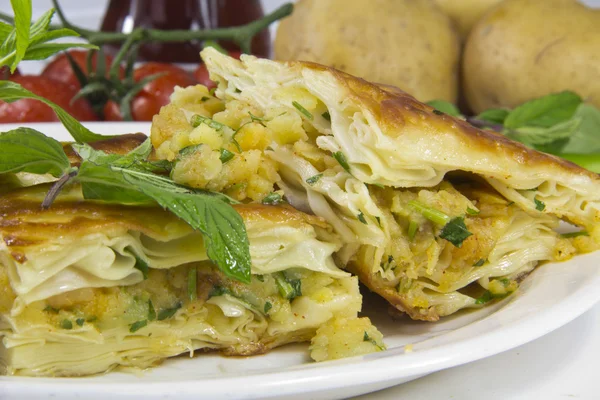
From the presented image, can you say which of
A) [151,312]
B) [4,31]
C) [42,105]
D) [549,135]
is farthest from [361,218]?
[42,105]

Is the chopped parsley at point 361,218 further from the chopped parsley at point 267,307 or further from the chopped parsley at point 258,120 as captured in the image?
the chopped parsley at point 258,120

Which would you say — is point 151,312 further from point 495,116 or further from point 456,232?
point 495,116

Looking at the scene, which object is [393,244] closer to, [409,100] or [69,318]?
[409,100]

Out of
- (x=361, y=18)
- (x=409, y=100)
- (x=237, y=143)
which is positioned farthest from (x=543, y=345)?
(x=361, y=18)

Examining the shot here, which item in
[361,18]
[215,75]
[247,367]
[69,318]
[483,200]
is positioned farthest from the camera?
[361,18]

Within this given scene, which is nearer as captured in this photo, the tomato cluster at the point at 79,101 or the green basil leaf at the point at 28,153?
the green basil leaf at the point at 28,153

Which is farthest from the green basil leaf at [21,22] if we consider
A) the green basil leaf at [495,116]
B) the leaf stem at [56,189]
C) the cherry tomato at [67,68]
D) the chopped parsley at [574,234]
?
the cherry tomato at [67,68]

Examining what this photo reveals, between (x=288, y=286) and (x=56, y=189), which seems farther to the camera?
(x=288, y=286)
